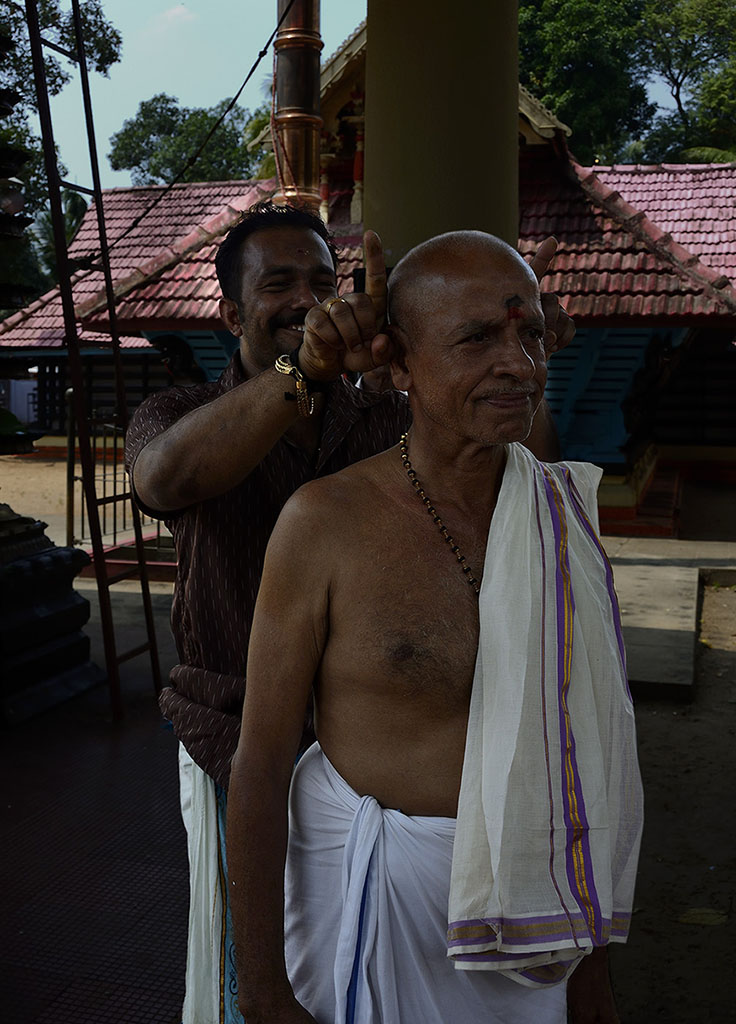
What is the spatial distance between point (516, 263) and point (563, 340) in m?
0.33

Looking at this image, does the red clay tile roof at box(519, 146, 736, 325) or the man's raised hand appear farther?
the red clay tile roof at box(519, 146, 736, 325)

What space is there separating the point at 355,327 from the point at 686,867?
3105 millimetres

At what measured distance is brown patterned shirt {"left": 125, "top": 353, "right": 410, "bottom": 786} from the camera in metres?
2.09

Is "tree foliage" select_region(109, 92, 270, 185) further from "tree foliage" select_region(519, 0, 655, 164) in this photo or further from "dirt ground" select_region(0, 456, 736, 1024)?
"dirt ground" select_region(0, 456, 736, 1024)

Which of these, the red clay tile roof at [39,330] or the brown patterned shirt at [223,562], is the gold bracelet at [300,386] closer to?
Result: the brown patterned shirt at [223,562]

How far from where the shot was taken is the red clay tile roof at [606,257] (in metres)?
9.99

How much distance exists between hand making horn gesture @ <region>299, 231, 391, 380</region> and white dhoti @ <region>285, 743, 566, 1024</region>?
73 cm

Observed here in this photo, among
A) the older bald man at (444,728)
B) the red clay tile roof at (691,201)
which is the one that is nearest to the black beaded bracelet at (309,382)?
the older bald man at (444,728)

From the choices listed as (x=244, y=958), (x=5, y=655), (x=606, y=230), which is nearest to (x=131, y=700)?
(x=5, y=655)

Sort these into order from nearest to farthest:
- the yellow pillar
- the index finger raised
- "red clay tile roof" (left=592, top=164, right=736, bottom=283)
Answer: the index finger raised < the yellow pillar < "red clay tile roof" (left=592, top=164, right=736, bottom=283)

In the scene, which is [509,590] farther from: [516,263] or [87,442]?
[87,442]

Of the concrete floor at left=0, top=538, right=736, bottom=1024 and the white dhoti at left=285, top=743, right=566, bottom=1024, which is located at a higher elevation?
the white dhoti at left=285, top=743, right=566, bottom=1024

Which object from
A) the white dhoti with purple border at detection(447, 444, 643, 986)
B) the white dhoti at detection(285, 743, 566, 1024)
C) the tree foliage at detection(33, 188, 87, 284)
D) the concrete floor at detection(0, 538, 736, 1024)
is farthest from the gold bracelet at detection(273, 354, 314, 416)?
the tree foliage at detection(33, 188, 87, 284)

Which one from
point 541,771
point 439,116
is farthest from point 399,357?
point 439,116
